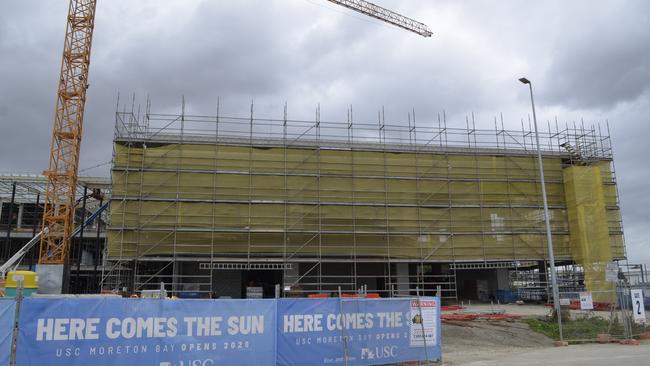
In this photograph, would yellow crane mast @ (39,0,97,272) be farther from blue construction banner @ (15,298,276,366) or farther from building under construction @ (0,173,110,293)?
blue construction banner @ (15,298,276,366)

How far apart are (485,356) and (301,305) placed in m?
6.87

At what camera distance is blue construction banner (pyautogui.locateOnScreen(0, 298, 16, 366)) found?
323 inches

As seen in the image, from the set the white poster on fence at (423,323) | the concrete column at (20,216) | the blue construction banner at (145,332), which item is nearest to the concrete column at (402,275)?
the white poster on fence at (423,323)

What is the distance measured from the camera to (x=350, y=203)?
109ft

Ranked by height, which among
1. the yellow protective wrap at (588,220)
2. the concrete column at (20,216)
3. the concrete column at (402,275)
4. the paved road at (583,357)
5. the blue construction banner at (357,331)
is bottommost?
the paved road at (583,357)

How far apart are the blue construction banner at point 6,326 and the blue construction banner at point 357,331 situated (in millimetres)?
4732

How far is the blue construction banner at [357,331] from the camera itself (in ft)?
35.1

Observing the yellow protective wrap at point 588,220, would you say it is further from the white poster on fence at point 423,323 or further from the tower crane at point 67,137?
the tower crane at point 67,137

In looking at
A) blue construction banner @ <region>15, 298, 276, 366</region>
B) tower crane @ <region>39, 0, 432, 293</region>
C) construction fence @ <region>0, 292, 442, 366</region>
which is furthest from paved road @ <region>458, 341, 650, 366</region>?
tower crane @ <region>39, 0, 432, 293</region>

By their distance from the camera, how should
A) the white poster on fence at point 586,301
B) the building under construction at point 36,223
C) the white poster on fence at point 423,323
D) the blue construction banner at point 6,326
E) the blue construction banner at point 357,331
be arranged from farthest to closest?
the building under construction at point 36,223, the white poster on fence at point 586,301, the white poster on fence at point 423,323, the blue construction banner at point 357,331, the blue construction banner at point 6,326

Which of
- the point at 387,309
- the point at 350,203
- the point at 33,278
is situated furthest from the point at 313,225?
the point at 387,309

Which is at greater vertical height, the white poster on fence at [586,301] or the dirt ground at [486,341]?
the white poster on fence at [586,301]

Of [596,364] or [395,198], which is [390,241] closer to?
[395,198]

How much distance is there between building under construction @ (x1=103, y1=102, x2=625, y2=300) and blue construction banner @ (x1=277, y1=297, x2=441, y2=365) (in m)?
17.7
